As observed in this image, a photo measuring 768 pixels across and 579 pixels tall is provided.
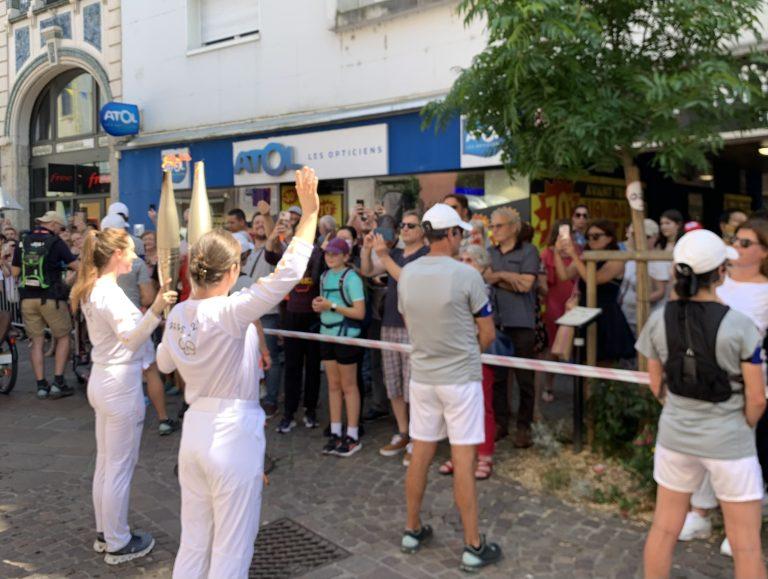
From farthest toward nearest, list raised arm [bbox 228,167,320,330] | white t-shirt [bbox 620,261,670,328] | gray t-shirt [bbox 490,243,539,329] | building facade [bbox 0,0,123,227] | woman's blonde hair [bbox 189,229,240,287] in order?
building facade [bbox 0,0,123,227] → white t-shirt [bbox 620,261,670,328] → gray t-shirt [bbox 490,243,539,329] → woman's blonde hair [bbox 189,229,240,287] → raised arm [bbox 228,167,320,330]

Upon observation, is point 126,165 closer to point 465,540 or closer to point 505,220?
point 505,220

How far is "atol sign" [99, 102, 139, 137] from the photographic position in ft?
46.7

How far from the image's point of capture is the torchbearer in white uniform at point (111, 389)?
4168mm

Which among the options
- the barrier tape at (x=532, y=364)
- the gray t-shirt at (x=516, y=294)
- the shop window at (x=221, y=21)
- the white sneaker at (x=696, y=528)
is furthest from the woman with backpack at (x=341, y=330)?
the shop window at (x=221, y=21)

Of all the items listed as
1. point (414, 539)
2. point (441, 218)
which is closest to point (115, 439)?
point (414, 539)

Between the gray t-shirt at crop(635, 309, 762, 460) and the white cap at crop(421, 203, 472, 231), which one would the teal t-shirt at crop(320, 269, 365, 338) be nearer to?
the white cap at crop(421, 203, 472, 231)

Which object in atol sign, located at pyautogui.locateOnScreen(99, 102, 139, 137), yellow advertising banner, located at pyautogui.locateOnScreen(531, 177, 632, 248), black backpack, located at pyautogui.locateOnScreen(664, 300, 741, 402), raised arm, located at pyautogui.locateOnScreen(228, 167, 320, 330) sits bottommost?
black backpack, located at pyautogui.locateOnScreen(664, 300, 741, 402)

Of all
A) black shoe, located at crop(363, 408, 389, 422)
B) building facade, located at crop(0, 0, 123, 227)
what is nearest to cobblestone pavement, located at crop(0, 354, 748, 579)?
black shoe, located at crop(363, 408, 389, 422)

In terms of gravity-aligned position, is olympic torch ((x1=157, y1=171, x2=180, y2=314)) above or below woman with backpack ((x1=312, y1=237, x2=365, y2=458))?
above

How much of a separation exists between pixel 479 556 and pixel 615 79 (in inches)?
124

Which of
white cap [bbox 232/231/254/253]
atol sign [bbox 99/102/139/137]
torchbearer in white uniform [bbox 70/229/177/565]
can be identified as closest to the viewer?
torchbearer in white uniform [bbox 70/229/177/565]

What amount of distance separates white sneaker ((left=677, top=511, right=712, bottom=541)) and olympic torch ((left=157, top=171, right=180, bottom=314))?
130 inches

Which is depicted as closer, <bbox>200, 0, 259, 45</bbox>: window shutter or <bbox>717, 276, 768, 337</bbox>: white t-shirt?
<bbox>717, 276, 768, 337</bbox>: white t-shirt

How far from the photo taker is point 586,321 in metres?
5.27
